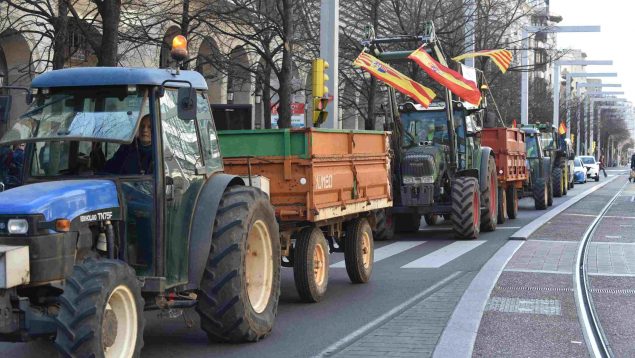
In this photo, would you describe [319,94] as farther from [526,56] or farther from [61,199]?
[526,56]

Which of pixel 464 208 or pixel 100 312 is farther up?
pixel 100 312

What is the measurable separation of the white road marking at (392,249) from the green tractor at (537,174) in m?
11.2

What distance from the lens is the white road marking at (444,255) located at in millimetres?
13416

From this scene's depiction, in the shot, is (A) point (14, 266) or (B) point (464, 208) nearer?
(A) point (14, 266)

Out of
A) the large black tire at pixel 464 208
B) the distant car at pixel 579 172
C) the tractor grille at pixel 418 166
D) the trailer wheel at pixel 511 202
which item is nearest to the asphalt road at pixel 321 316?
the large black tire at pixel 464 208

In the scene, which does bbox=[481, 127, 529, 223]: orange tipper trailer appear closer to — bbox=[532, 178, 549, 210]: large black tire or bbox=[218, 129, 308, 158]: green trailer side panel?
bbox=[532, 178, 549, 210]: large black tire

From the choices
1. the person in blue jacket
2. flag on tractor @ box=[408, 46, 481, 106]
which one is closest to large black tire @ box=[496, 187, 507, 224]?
flag on tractor @ box=[408, 46, 481, 106]

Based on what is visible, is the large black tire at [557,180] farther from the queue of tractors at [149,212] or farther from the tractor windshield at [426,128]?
the queue of tractors at [149,212]

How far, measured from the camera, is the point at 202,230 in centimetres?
692

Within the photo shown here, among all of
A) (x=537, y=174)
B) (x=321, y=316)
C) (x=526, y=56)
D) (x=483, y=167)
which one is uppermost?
(x=526, y=56)

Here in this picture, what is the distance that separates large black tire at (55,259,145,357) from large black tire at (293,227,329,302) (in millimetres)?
3613

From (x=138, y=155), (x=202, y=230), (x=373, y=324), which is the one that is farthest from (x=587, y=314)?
(x=138, y=155)

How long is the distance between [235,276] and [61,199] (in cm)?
179

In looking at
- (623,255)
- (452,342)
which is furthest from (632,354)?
(623,255)
